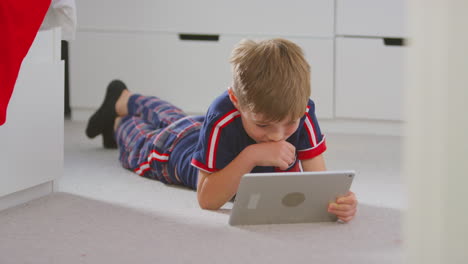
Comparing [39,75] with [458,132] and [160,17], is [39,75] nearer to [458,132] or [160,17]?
[458,132]

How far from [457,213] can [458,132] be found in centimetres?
6

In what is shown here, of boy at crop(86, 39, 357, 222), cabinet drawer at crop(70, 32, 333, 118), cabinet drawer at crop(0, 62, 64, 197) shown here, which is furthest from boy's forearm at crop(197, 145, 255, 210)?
cabinet drawer at crop(70, 32, 333, 118)

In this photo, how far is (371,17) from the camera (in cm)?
215

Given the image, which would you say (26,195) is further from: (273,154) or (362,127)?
(362,127)

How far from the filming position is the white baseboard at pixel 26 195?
3.85 feet

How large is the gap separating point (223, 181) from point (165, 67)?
47.0 inches

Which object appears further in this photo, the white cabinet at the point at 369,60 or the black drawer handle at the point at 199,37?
the black drawer handle at the point at 199,37

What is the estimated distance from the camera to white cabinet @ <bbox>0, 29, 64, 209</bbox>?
1.16 meters

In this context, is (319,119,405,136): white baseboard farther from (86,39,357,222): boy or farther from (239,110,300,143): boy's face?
Result: (239,110,300,143): boy's face

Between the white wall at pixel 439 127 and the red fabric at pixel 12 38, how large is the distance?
68 cm

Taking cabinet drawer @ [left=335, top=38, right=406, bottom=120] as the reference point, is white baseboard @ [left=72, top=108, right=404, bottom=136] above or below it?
below

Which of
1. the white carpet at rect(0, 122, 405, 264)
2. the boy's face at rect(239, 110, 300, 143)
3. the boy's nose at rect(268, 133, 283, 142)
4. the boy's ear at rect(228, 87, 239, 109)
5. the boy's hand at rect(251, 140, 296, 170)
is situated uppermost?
the boy's ear at rect(228, 87, 239, 109)

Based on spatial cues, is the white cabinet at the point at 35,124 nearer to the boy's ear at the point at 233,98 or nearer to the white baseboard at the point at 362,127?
the boy's ear at the point at 233,98

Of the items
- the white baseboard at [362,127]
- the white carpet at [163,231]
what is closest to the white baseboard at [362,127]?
the white baseboard at [362,127]
